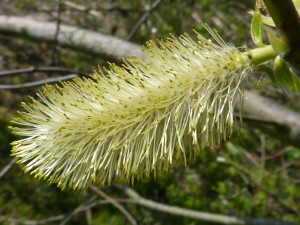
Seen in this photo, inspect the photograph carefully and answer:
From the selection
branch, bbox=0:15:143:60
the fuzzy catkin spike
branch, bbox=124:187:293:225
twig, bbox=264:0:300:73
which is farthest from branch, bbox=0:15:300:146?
twig, bbox=264:0:300:73

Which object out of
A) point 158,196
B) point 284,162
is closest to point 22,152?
point 158,196

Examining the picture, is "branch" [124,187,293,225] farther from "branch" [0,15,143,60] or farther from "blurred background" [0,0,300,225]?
"branch" [0,15,143,60]

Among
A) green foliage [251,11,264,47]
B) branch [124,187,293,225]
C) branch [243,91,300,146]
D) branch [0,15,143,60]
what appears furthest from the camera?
branch [124,187,293,225]

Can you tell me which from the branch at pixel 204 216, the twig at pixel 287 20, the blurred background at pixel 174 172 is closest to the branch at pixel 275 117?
the branch at pixel 204 216

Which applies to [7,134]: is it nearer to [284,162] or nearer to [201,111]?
[284,162]

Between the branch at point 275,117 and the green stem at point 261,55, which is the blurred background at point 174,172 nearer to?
the branch at point 275,117

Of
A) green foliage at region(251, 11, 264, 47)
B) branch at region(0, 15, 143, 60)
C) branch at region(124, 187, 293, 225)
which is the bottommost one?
branch at region(124, 187, 293, 225)

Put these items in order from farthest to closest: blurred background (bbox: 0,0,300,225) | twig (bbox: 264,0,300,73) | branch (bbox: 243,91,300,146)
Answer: blurred background (bbox: 0,0,300,225)
branch (bbox: 243,91,300,146)
twig (bbox: 264,0,300,73)
